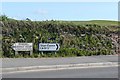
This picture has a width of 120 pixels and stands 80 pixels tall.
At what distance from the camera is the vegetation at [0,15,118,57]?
72.7 ft

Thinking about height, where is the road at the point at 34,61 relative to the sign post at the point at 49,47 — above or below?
below

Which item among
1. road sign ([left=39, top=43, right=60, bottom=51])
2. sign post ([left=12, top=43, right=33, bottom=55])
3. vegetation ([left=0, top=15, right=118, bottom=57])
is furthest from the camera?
vegetation ([left=0, top=15, right=118, bottom=57])

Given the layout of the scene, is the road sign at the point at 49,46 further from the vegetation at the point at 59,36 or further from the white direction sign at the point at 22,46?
the white direction sign at the point at 22,46

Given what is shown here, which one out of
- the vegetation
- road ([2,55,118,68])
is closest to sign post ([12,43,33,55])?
the vegetation

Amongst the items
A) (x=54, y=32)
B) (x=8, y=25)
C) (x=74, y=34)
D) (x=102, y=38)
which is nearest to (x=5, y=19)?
(x=8, y=25)

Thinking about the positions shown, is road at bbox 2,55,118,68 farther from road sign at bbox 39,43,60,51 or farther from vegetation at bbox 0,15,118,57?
road sign at bbox 39,43,60,51

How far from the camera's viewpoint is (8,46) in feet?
69.2

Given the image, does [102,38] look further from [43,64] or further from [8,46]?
[43,64]

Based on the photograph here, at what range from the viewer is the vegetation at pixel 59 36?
72.7 ft

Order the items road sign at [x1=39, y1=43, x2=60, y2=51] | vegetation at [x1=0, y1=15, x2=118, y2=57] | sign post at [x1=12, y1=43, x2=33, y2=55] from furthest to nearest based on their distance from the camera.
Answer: vegetation at [x1=0, y1=15, x2=118, y2=57] < road sign at [x1=39, y1=43, x2=60, y2=51] < sign post at [x1=12, y1=43, x2=33, y2=55]

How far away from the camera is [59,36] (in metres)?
23.9

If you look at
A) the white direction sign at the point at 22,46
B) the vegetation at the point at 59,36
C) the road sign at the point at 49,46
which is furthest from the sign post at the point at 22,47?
the road sign at the point at 49,46

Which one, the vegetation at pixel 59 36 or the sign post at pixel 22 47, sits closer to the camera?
the sign post at pixel 22 47

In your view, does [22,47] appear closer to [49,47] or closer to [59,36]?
[49,47]
